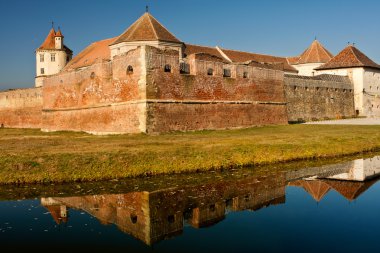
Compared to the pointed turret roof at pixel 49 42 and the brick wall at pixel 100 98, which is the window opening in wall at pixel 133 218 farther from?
the pointed turret roof at pixel 49 42

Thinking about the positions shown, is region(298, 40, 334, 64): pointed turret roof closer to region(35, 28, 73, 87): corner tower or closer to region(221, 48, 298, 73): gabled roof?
region(221, 48, 298, 73): gabled roof

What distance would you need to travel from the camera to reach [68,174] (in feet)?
40.0

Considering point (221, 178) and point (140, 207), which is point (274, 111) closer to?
point (221, 178)

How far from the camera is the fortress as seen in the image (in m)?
21.5

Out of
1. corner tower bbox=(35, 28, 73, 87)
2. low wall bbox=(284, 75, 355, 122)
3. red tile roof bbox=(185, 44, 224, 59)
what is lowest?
low wall bbox=(284, 75, 355, 122)

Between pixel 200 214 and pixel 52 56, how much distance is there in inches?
1932

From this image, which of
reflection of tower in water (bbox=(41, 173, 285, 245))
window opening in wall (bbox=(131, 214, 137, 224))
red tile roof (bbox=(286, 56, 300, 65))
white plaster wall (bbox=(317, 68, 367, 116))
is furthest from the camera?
red tile roof (bbox=(286, 56, 300, 65))

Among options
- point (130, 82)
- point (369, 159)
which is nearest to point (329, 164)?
point (369, 159)

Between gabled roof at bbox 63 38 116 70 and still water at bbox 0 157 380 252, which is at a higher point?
gabled roof at bbox 63 38 116 70

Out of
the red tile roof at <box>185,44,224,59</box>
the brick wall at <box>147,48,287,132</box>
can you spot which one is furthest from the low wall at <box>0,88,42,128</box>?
the brick wall at <box>147,48,287,132</box>

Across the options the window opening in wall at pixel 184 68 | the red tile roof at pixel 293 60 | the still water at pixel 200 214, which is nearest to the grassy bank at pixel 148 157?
the still water at pixel 200 214

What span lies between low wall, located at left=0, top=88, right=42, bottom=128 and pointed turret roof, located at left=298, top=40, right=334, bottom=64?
31108 millimetres

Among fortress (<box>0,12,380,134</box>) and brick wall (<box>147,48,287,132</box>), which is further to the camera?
fortress (<box>0,12,380,134</box>)

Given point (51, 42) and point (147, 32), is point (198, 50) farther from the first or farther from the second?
point (51, 42)
